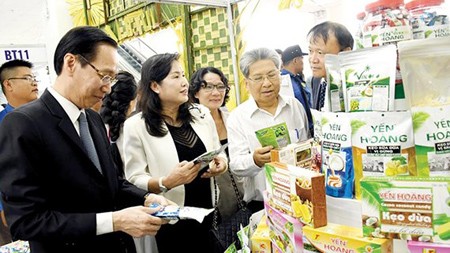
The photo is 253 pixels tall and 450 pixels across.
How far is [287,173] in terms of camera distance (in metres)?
0.87

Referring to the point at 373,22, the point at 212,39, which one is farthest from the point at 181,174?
the point at 212,39

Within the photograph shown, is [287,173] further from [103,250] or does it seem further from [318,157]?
[103,250]

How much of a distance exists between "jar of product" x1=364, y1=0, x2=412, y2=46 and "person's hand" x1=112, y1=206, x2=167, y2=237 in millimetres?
851

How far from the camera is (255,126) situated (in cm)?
178

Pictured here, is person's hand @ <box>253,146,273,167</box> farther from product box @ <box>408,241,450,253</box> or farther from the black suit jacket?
product box @ <box>408,241,450,253</box>

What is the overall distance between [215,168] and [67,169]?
2.60ft

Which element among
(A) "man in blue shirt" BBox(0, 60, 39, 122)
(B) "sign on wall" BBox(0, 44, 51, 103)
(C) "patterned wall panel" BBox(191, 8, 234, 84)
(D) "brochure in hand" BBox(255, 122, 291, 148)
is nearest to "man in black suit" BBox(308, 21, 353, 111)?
(D) "brochure in hand" BBox(255, 122, 291, 148)

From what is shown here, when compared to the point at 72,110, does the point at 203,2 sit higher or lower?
higher

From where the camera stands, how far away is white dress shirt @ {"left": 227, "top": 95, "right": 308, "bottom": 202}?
1.76 metres

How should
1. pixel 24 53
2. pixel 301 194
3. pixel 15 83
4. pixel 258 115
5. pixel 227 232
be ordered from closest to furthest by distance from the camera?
pixel 301 194
pixel 227 232
pixel 258 115
pixel 15 83
pixel 24 53

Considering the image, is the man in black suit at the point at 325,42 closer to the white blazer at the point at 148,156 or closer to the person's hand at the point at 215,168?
the person's hand at the point at 215,168

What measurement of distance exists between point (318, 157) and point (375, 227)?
10.0 inches

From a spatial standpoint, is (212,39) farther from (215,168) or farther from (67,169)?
(67,169)

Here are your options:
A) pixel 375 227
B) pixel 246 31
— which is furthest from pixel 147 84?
pixel 246 31
